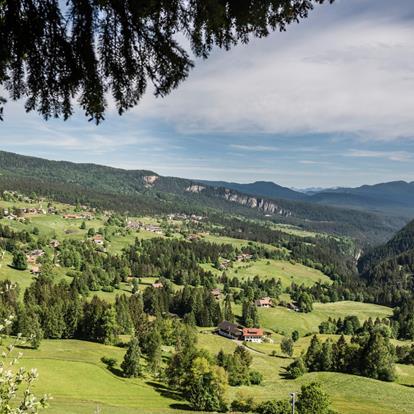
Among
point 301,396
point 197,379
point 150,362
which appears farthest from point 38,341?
point 301,396

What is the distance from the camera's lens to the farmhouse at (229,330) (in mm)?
140500

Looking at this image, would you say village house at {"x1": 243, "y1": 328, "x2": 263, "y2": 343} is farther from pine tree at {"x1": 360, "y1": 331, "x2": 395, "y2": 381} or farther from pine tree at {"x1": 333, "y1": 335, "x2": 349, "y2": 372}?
pine tree at {"x1": 360, "y1": 331, "x2": 395, "y2": 381}

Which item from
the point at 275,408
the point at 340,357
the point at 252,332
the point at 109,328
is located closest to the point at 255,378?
the point at 340,357

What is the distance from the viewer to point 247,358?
9656 centimetres

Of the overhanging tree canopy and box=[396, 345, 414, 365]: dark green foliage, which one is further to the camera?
box=[396, 345, 414, 365]: dark green foliage

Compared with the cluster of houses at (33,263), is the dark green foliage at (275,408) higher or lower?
higher

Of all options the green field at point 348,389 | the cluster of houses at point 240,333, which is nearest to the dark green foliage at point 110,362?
the green field at point 348,389

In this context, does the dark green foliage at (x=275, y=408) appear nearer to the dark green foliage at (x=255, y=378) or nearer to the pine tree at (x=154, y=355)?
the dark green foliage at (x=255, y=378)

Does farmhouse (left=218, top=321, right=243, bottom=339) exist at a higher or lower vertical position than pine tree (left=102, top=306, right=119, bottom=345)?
lower

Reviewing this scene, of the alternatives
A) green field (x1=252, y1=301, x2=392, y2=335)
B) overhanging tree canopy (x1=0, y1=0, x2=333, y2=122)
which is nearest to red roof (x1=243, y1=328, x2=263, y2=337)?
green field (x1=252, y1=301, x2=392, y2=335)

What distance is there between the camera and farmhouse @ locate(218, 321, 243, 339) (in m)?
140

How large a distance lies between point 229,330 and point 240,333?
14.1ft

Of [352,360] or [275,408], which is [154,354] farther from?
[352,360]

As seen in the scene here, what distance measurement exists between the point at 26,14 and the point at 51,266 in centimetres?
18870
